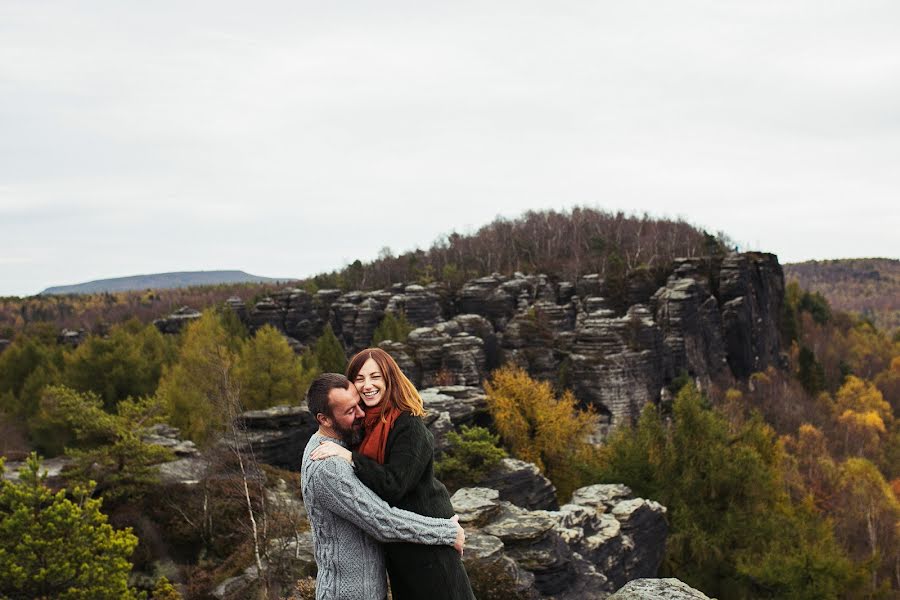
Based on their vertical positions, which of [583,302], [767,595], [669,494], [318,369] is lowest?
[767,595]

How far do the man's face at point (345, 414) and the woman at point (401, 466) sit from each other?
6 centimetres

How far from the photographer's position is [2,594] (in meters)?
10.4

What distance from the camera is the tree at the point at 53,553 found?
10.5 metres

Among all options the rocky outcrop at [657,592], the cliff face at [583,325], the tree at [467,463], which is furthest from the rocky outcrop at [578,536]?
the cliff face at [583,325]

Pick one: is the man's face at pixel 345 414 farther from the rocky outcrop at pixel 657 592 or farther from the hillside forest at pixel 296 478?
the hillside forest at pixel 296 478

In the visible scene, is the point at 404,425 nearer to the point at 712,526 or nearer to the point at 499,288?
the point at 712,526

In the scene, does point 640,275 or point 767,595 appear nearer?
point 767,595

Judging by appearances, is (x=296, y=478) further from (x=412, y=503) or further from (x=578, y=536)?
(x=412, y=503)

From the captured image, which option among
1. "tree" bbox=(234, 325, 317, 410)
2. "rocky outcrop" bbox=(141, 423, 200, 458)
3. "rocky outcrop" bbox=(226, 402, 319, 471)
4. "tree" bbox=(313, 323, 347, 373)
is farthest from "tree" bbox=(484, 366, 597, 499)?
"tree" bbox=(313, 323, 347, 373)

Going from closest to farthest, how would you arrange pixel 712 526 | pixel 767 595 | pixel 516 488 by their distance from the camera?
pixel 767 595 → pixel 516 488 → pixel 712 526

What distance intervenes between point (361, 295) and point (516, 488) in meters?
44.8

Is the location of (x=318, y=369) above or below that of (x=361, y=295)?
below

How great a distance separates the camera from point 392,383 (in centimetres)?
370

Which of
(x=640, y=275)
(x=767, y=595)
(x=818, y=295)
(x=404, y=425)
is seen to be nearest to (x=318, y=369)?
(x=767, y=595)
